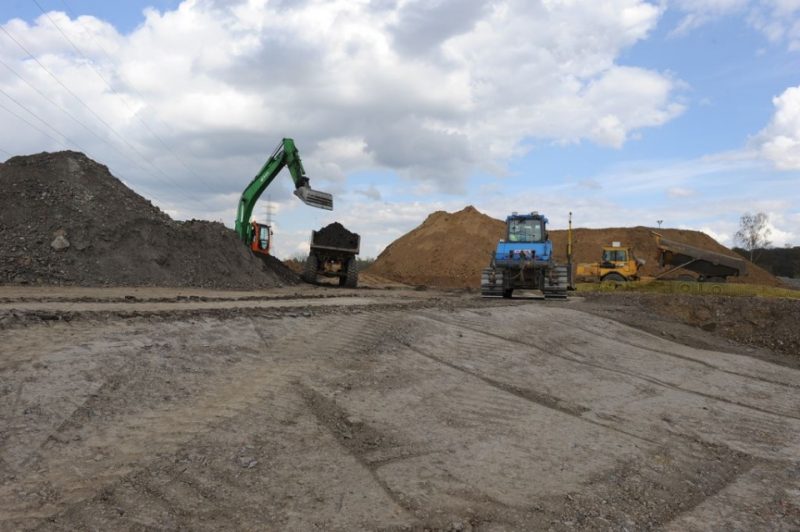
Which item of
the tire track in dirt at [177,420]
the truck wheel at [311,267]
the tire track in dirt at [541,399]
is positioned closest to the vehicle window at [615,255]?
the truck wheel at [311,267]

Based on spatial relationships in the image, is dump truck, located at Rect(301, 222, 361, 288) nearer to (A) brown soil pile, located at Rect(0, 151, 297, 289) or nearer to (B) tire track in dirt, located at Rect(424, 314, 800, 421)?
(A) brown soil pile, located at Rect(0, 151, 297, 289)

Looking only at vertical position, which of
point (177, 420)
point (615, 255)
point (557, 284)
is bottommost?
point (177, 420)

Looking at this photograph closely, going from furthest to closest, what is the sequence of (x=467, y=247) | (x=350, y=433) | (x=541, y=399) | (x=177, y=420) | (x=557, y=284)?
(x=467, y=247) → (x=557, y=284) → (x=541, y=399) → (x=350, y=433) → (x=177, y=420)

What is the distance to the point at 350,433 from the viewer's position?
5.95 metres

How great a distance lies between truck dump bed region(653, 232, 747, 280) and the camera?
2828 cm

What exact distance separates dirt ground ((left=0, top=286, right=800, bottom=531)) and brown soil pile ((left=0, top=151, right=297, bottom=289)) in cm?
740

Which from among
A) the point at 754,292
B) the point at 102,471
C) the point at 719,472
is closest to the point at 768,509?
the point at 719,472

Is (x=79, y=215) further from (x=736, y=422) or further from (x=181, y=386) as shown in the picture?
(x=736, y=422)

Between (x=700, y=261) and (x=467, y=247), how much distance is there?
59.7ft

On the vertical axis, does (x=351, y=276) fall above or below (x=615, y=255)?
below

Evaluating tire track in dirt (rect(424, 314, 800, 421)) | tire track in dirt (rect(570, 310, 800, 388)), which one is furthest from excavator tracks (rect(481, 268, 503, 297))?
tire track in dirt (rect(424, 314, 800, 421))

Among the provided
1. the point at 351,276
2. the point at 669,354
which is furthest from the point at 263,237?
the point at 669,354

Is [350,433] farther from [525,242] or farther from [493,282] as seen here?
[525,242]

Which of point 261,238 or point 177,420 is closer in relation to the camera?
point 177,420
